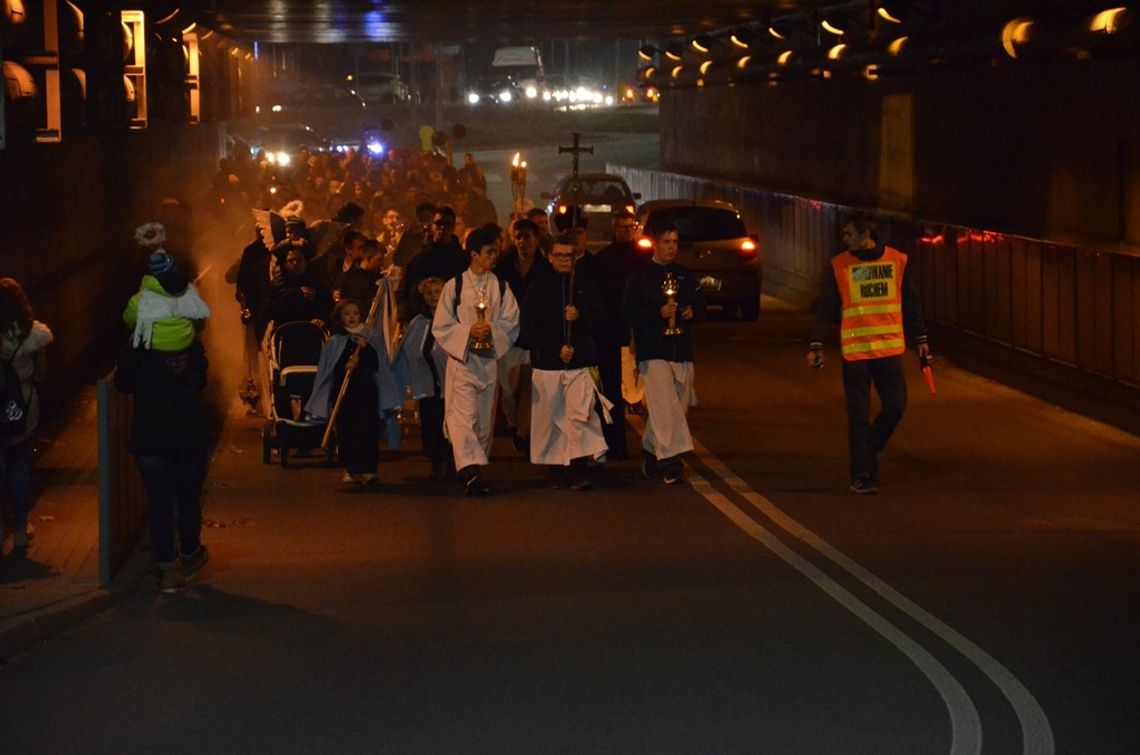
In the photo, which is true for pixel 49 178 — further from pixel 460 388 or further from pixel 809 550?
pixel 809 550

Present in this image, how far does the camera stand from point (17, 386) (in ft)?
35.1

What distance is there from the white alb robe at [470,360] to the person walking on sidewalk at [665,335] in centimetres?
88

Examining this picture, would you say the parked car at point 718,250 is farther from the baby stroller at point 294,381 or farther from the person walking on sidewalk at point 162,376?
the person walking on sidewalk at point 162,376

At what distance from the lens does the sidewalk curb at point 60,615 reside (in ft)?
29.3

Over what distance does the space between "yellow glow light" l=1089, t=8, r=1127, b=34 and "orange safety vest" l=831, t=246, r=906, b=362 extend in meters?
6.63

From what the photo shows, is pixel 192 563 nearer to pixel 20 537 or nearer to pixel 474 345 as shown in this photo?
pixel 20 537

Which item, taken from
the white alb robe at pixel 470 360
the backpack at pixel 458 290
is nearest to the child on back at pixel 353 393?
the white alb robe at pixel 470 360

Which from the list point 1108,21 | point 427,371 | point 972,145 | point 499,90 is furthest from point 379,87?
point 427,371

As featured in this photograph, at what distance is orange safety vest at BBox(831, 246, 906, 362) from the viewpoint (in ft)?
43.0

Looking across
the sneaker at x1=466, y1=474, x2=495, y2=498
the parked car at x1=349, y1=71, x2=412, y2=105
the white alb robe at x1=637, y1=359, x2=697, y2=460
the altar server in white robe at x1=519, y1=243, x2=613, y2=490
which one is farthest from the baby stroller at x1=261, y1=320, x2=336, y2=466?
the parked car at x1=349, y1=71, x2=412, y2=105

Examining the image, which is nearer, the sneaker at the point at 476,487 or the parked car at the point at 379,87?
the sneaker at the point at 476,487

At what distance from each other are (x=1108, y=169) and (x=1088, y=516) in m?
8.49

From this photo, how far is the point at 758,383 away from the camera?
67.1 feet

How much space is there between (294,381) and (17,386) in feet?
13.0
